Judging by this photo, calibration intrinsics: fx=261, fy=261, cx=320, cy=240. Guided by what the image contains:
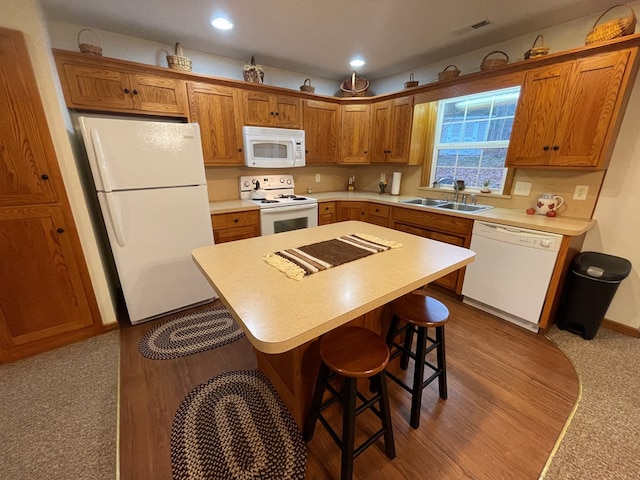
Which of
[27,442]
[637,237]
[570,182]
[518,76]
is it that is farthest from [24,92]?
[637,237]

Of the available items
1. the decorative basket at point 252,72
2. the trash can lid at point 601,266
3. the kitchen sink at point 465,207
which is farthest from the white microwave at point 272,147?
the trash can lid at point 601,266

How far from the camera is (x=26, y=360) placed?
189cm

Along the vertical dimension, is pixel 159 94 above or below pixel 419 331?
above

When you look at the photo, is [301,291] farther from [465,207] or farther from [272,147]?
[465,207]

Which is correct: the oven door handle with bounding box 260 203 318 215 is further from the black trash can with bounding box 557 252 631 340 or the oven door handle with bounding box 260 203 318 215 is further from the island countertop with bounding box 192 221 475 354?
the black trash can with bounding box 557 252 631 340

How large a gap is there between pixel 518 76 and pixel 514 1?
1.87 feet

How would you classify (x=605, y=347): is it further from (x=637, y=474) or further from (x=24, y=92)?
(x=24, y=92)

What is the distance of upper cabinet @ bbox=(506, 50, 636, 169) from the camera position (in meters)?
1.82

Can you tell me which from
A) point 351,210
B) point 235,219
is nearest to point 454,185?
point 351,210

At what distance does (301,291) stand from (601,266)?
240 centimetres

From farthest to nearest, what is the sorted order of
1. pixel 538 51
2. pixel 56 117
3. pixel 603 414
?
pixel 538 51, pixel 56 117, pixel 603 414

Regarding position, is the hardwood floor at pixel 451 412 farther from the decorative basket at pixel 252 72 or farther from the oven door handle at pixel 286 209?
the decorative basket at pixel 252 72

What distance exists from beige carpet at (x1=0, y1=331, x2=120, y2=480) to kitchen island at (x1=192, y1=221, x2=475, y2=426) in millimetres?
878

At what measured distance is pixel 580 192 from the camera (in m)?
2.24
